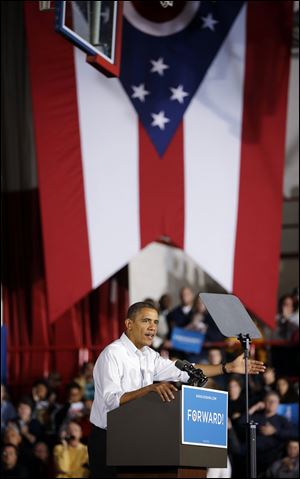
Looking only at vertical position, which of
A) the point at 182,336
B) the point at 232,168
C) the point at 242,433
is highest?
the point at 232,168

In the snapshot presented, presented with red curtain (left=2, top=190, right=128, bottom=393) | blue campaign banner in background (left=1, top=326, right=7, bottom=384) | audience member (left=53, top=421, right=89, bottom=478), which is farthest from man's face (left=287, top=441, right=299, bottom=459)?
red curtain (left=2, top=190, right=128, bottom=393)

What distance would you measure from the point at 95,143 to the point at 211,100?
57.4 inches

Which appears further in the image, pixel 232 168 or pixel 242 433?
pixel 232 168

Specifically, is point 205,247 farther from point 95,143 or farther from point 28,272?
point 28,272

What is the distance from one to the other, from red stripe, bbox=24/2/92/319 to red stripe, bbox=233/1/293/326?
1853 millimetres

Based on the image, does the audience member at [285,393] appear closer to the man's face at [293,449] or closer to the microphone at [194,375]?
the man's face at [293,449]

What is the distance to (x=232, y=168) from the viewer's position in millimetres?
12320

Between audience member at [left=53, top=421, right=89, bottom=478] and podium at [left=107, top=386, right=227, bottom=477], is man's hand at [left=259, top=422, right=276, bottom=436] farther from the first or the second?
podium at [left=107, top=386, right=227, bottom=477]

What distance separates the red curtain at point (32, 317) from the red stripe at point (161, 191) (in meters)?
2.62

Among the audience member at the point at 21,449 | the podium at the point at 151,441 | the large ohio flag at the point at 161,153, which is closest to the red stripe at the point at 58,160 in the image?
the large ohio flag at the point at 161,153

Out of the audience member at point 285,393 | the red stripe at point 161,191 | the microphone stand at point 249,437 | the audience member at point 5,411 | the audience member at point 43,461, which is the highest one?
the red stripe at point 161,191

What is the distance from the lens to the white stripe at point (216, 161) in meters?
12.1

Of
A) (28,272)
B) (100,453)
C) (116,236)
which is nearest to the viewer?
(100,453)

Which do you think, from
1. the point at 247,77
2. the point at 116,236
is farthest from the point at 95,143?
the point at 247,77
